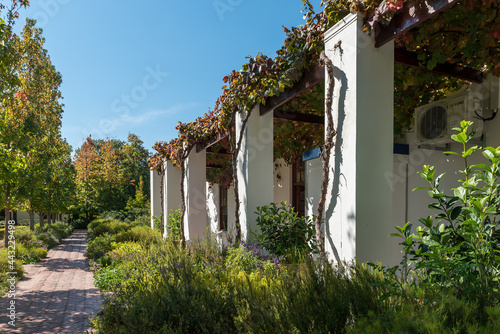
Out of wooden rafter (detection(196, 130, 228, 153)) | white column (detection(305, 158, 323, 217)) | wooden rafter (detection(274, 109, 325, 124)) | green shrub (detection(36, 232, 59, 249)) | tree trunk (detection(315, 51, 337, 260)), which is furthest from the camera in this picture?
green shrub (detection(36, 232, 59, 249))

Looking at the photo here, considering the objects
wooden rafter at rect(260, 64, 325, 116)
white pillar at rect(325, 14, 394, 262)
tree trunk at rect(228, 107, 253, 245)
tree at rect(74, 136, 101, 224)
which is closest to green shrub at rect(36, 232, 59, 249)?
tree at rect(74, 136, 101, 224)

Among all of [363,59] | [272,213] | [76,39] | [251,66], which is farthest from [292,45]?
[76,39]

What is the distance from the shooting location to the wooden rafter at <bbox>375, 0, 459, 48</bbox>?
7.56ft

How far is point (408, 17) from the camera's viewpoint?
8.23ft

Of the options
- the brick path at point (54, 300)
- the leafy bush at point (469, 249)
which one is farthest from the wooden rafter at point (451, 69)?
the brick path at point (54, 300)

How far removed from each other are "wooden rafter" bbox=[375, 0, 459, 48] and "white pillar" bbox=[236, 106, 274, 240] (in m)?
2.45

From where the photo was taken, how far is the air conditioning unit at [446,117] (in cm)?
364

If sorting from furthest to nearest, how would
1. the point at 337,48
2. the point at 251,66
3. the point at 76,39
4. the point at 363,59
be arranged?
the point at 76,39
the point at 251,66
the point at 337,48
the point at 363,59

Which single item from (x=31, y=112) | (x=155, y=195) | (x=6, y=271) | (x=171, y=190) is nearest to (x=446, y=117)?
(x=171, y=190)

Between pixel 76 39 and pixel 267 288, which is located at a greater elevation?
pixel 76 39

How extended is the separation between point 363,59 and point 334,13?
642mm

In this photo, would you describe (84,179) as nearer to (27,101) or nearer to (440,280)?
(27,101)

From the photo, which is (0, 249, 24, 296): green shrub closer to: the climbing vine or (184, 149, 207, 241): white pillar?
(184, 149, 207, 241): white pillar

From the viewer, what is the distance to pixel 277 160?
826 centimetres
